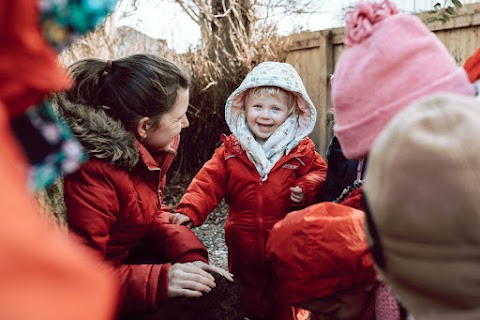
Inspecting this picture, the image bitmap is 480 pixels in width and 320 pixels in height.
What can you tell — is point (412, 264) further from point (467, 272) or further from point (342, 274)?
point (342, 274)

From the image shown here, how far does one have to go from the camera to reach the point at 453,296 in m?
0.90

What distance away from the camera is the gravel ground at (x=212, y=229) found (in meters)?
5.09

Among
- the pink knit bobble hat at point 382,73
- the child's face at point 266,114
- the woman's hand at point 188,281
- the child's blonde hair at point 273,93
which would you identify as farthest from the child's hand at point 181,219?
the pink knit bobble hat at point 382,73

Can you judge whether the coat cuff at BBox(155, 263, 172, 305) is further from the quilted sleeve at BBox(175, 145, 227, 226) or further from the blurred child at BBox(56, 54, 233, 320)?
the quilted sleeve at BBox(175, 145, 227, 226)

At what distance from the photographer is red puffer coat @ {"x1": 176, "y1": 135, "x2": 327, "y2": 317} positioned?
288 centimetres

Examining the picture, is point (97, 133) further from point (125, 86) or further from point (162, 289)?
point (162, 289)

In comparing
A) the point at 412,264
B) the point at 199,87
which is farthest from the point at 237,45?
the point at 412,264

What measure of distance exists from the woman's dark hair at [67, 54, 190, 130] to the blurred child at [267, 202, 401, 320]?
35.1 inches

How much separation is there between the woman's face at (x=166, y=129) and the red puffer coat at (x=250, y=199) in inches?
24.4

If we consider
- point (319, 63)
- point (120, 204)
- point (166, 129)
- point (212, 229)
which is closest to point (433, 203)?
point (120, 204)

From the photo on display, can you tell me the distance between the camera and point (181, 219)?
2662 millimetres

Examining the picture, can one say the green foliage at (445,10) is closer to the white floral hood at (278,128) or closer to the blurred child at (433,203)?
the white floral hood at (278,128)

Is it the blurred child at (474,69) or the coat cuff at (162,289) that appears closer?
the blurred child at (474,69)

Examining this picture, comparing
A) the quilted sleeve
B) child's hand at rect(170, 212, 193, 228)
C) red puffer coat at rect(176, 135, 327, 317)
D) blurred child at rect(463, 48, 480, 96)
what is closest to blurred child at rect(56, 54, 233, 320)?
child's hand at rect(170, 212, 193, 228)
